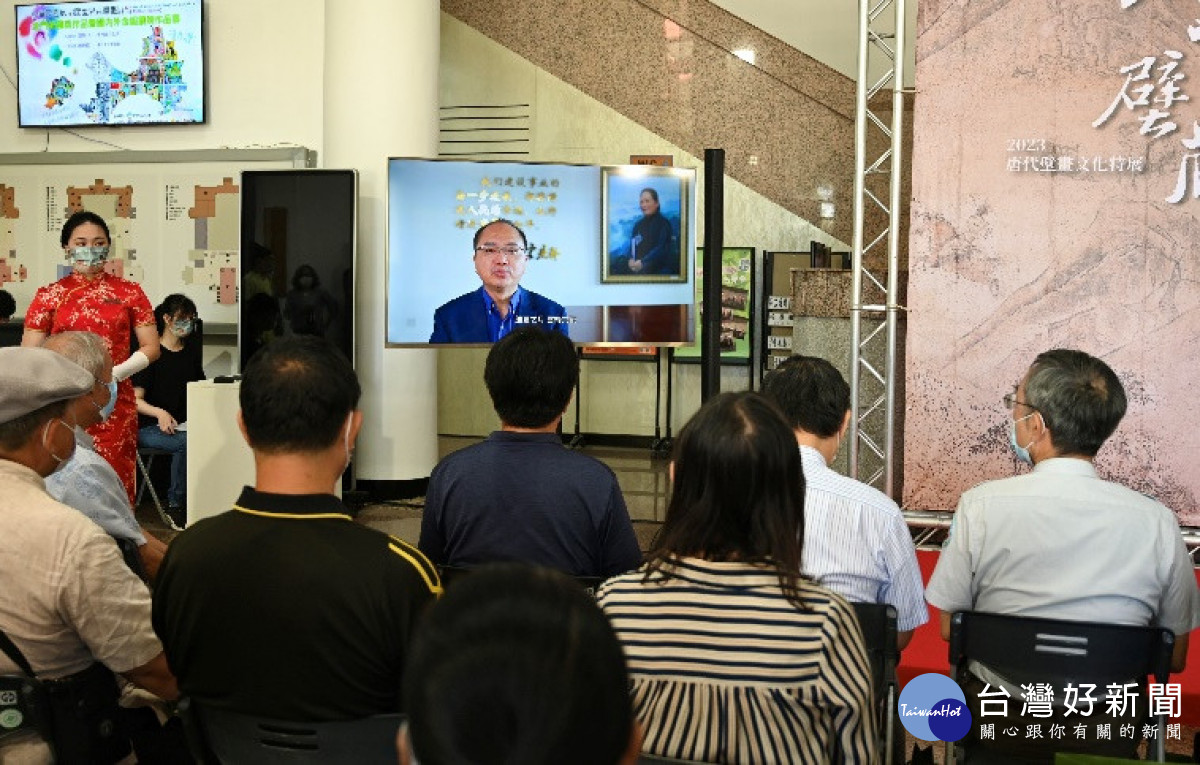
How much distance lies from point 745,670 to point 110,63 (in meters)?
7.40

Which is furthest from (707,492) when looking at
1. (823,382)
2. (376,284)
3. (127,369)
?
(376,284)

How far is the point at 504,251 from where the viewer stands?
5.65m

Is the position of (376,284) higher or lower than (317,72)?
lower

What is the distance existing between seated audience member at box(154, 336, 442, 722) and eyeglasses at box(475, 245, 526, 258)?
12.6ft

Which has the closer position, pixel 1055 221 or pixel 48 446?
pixel 48 446

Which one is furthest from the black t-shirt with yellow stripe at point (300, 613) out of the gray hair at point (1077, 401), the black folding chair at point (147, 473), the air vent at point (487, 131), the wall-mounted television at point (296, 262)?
the air vent at point (487, 131)

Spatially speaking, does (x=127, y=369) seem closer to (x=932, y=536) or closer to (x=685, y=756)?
(x=932, y=536)

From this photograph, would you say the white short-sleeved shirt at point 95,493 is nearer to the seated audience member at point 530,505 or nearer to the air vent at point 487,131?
the seated audience member at point 530,505

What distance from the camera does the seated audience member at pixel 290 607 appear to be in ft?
5.74

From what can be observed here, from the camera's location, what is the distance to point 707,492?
1.72m

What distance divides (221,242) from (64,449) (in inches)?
223

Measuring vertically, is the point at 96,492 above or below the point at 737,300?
below

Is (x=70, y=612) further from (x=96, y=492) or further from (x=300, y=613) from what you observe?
(x=96, y=492)

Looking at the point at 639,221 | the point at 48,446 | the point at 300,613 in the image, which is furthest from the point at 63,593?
the point at 639,221
